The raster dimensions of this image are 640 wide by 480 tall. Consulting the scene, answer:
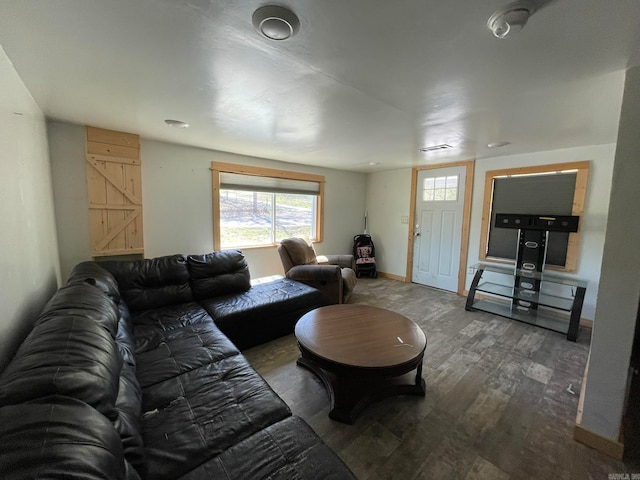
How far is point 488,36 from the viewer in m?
1.17

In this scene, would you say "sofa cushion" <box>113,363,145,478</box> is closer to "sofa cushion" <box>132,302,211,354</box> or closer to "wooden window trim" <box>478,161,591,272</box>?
"sofa cushion" <box>132,302,211,354</box>

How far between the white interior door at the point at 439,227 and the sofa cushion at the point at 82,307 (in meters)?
4.46

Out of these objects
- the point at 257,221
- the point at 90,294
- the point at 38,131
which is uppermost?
the point at 38,131

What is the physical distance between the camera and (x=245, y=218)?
4.00 m

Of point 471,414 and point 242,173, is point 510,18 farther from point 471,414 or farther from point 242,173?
point 242,173

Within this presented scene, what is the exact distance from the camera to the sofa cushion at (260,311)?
7.85ft

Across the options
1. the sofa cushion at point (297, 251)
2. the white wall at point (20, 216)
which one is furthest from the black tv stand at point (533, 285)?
the white wall at point (20, 216)

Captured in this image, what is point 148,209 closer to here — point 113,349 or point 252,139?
point 252,139

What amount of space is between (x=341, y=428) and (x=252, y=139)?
9.36 feet

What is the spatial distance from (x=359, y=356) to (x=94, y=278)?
1952 millimetres

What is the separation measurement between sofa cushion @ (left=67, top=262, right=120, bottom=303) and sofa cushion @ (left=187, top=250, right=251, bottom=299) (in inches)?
30.2

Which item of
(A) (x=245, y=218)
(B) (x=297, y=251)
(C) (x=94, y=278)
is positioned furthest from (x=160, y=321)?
(A) (x=245, y=218)

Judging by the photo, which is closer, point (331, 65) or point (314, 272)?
point (331, 65)

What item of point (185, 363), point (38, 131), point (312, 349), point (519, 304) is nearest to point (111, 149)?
Result: point (38, 131)
